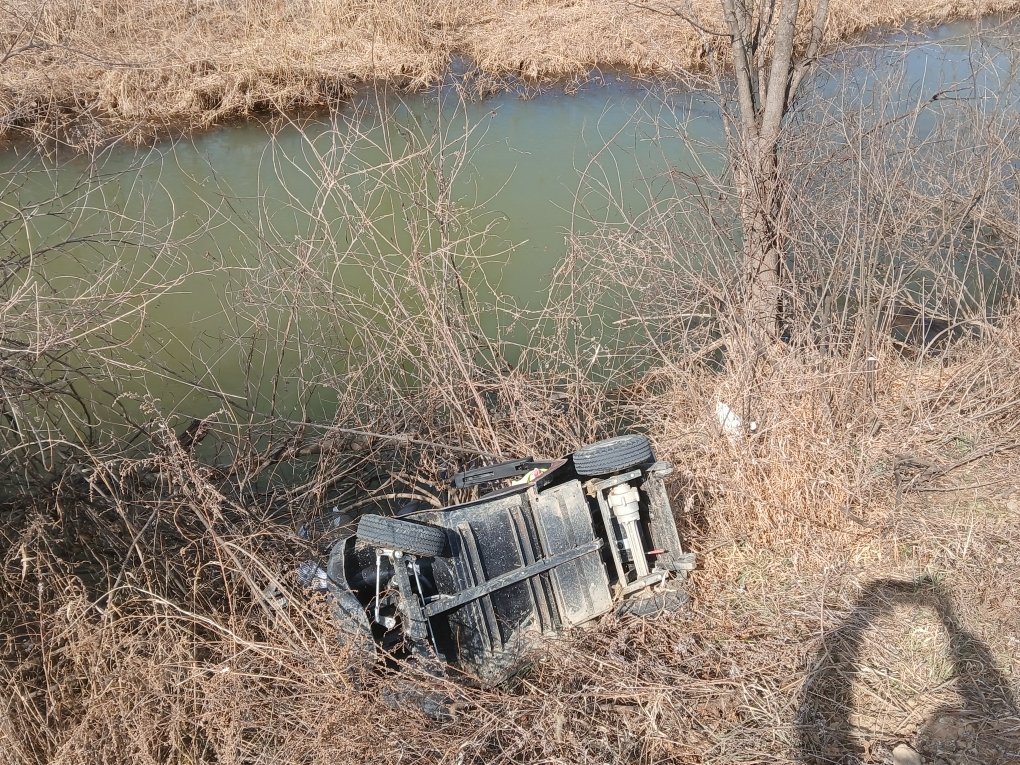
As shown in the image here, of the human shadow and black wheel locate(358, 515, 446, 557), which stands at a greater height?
black wheel locate(358, 515, 446, 557)

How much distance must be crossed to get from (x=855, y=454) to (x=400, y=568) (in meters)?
2.82

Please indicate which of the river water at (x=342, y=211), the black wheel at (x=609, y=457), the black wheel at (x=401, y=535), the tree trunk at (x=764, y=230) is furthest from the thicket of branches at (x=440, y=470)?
the black wheel at (x=609, y=457)

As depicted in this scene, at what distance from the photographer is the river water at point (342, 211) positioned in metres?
Result: 6.02

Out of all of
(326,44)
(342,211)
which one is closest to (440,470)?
(342,211)

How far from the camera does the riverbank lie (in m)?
11.5

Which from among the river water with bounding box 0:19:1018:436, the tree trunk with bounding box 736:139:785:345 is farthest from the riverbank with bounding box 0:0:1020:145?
the tree trunk with bounding box 736:139:785:345

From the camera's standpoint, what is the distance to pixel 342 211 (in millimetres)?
5648

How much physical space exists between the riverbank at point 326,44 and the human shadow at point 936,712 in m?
8.87

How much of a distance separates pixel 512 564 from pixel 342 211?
9.80ft

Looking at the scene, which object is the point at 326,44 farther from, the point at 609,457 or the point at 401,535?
the point at 401,535

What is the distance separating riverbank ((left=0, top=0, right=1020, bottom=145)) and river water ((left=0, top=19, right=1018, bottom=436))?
0.60 m

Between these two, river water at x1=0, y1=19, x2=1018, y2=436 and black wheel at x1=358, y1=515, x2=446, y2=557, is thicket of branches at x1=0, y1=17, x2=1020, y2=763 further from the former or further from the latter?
black wheel at x1=358, y1=515, x2=446, y2=557

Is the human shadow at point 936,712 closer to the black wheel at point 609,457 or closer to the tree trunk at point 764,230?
the black wheel at point 609,457

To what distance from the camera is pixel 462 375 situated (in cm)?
525
